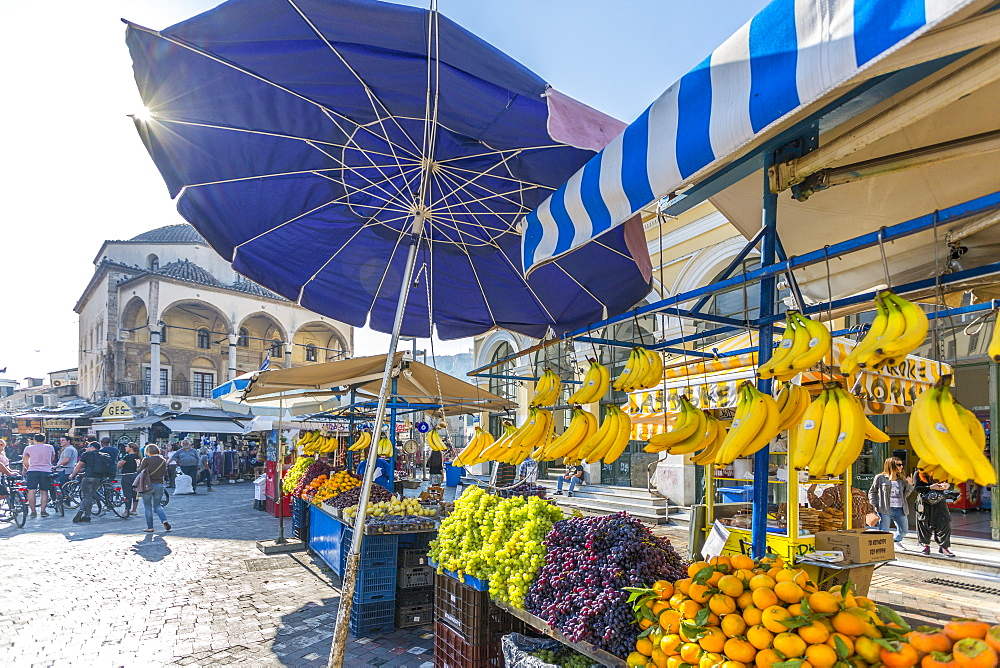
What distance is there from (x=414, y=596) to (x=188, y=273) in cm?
3473

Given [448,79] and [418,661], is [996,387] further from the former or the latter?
[448,79]

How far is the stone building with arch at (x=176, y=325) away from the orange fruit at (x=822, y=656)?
34.0 metres

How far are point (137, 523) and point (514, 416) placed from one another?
1114cm

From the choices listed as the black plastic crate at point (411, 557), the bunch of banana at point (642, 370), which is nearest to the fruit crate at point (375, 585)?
the black plastic crate at point (411, 557)

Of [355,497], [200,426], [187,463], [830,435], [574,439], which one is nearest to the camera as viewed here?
[830,435]

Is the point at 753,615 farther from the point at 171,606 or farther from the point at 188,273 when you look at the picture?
the point at 188,273

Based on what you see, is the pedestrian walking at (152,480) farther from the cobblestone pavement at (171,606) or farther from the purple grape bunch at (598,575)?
the purple grape bunch at (598,575)

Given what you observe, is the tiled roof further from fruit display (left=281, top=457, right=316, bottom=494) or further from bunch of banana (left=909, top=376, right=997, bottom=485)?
bunch of banana (left=909, top=376, right=997, bottom=485)

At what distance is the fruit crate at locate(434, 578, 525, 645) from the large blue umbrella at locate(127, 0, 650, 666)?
1.59m

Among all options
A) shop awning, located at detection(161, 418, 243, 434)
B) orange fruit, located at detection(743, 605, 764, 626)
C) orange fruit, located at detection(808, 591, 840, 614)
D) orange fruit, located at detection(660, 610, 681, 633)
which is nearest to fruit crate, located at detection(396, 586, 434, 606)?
orange fruit, located at detection(660, 610, 681, 633)

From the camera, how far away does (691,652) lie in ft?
7.45

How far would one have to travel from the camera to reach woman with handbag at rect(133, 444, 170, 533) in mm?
11172

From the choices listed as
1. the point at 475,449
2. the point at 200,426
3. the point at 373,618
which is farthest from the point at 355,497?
the point at 200,426

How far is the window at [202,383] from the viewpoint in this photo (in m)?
36.2
